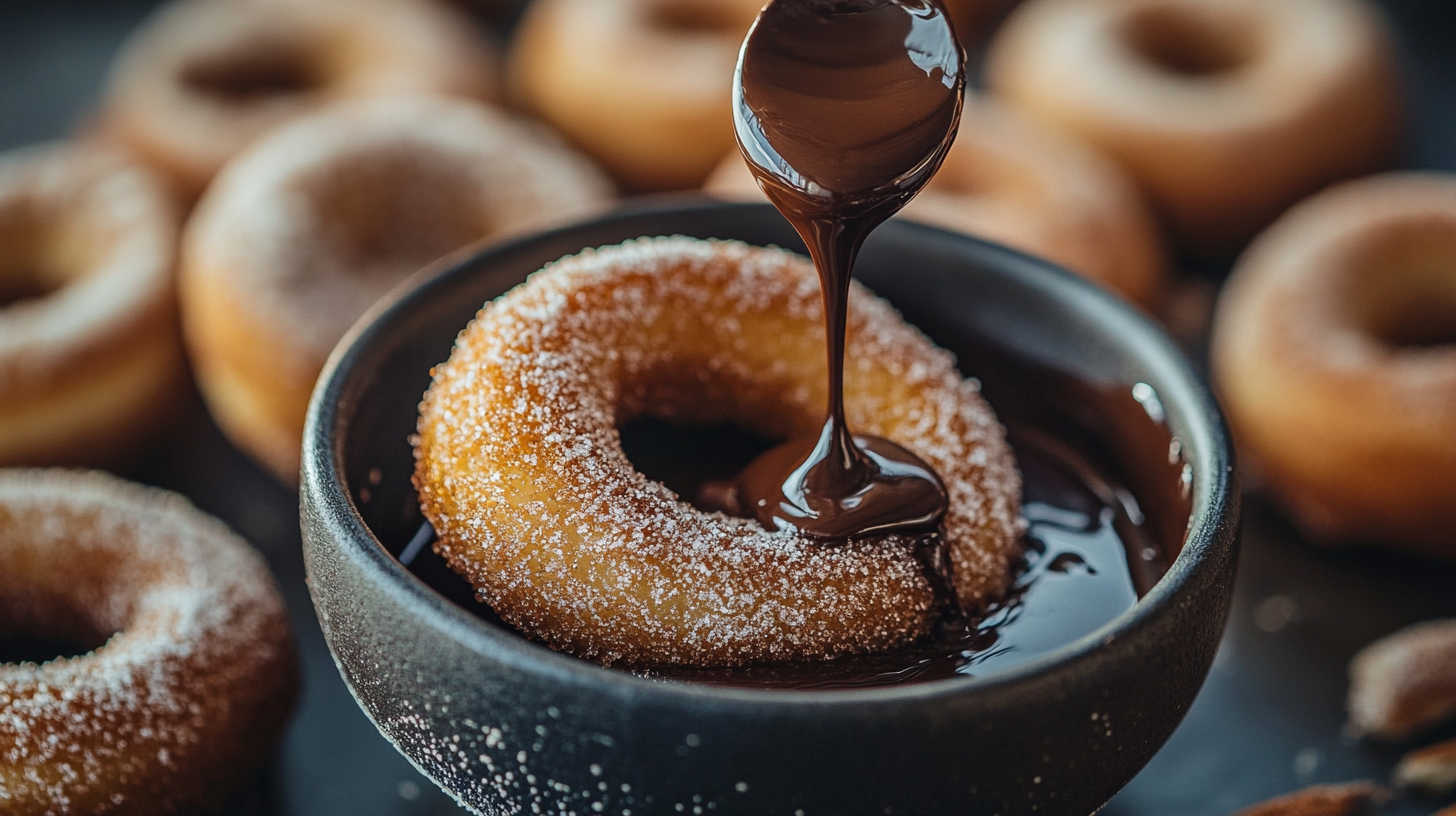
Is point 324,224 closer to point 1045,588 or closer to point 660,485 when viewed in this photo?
point 660,485

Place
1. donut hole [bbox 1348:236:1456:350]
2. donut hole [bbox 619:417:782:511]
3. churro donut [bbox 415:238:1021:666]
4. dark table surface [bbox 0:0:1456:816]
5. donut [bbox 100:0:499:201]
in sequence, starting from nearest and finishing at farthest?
churro donut [bbox 415:238:1021:666] < donut hole [bbox 619:417:782:511] < dark table surface [bbox 0:0:1456:816] < donut hole [bbox 1348:236:1456:350] < donut [bbox 100:0:499:201]

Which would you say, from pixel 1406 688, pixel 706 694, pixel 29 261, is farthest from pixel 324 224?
pixel 1406 688

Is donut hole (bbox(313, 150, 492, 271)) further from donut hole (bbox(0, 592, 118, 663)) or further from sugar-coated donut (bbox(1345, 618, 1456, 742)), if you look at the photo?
sugar-coated donut (bbox(1345, 618, 1456, 742))

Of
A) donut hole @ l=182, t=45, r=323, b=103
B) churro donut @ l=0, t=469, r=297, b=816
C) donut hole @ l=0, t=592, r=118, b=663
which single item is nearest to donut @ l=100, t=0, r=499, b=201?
donut hole @ l=182, t=45, r=323, b=103

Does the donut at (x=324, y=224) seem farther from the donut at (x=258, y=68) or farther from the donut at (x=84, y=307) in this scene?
the donut at (x=258, y=68)

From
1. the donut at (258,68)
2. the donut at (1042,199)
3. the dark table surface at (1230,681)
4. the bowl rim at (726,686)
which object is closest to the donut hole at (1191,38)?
the donut at (1042,199)
